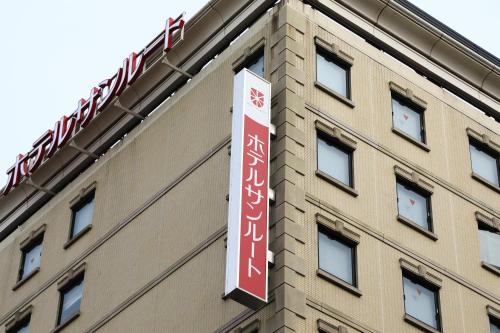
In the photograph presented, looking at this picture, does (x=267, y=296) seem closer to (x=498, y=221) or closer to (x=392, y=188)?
(x=392, y=188)

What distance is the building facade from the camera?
134 feet

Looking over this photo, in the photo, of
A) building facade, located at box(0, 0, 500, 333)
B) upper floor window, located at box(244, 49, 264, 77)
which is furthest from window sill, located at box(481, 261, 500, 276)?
upper floor window, located at box(244, 49, 264, 77)

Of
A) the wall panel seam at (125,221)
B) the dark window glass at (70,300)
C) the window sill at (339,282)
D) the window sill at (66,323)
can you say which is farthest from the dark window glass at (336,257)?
the dark window glass at (70,300)

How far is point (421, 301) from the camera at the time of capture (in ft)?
140

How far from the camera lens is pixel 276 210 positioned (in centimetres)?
4003

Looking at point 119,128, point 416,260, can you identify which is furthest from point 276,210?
point 119,128

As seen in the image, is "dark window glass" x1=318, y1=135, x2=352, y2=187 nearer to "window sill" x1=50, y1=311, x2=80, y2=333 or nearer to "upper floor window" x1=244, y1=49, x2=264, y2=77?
"upper floor window" x1=244, y1=49, x2=264, y2=77

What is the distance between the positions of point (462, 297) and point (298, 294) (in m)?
8.31

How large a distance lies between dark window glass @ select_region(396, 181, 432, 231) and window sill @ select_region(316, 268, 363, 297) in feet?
16.3

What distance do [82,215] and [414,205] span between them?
1454cm

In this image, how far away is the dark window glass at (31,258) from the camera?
53950 mm

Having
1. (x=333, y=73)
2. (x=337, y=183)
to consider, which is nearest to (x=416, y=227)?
(x=337, y=183)

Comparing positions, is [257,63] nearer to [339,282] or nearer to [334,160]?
[334,160]

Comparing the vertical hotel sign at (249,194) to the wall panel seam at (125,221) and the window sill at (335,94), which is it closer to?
the window sill at (335,94)
